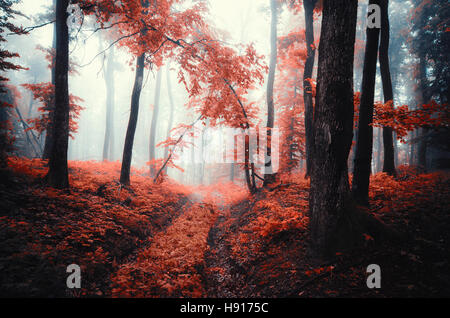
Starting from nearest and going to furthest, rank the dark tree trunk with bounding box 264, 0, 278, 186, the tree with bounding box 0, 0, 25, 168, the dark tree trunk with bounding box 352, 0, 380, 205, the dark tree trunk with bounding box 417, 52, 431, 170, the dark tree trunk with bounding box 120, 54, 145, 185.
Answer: the dark tree trunk with bounding box 352, 0, 380, 205 → the tree with bounding box 0, 0, 25, 168 → the dark tree trunk with bounding box 120, 54, 145, 185 → the dark tree trunk with bounding box 264, 0, 278, 186 → the dark tree trunk with bounding box 417, 52, 431, 170

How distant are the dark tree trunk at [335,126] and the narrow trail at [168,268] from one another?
2980 mm

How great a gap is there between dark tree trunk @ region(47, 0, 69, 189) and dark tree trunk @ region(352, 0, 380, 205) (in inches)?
360

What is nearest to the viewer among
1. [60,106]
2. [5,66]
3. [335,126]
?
[335,126]

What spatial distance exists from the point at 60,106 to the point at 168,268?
21.7 feet

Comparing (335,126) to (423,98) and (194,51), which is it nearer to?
(194,51)

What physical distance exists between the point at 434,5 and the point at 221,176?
24.9m

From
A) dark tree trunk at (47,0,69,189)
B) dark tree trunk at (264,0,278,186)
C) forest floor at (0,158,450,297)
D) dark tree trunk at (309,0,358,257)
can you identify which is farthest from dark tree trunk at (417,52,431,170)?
dark tree trunk at (47,0,69,189)

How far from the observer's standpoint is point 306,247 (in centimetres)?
454

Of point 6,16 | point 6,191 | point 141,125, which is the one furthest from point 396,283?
point 141,125

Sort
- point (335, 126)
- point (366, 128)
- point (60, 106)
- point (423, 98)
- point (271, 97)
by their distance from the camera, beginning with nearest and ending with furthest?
point (335, 126)
point (366, 128)
point (60, 106)
point (271, 97)
point (423, 98)

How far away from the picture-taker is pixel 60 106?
6637mm

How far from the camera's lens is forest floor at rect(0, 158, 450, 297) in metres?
3.29

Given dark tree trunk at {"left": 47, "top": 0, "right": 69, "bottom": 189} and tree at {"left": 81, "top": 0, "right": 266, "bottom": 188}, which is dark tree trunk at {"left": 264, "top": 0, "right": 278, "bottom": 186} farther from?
dark tree trunk at {"left": 47, "top": 0, "right": 69, "bottom": 189}

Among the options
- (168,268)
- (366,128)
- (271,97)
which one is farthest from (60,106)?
(271,97)
